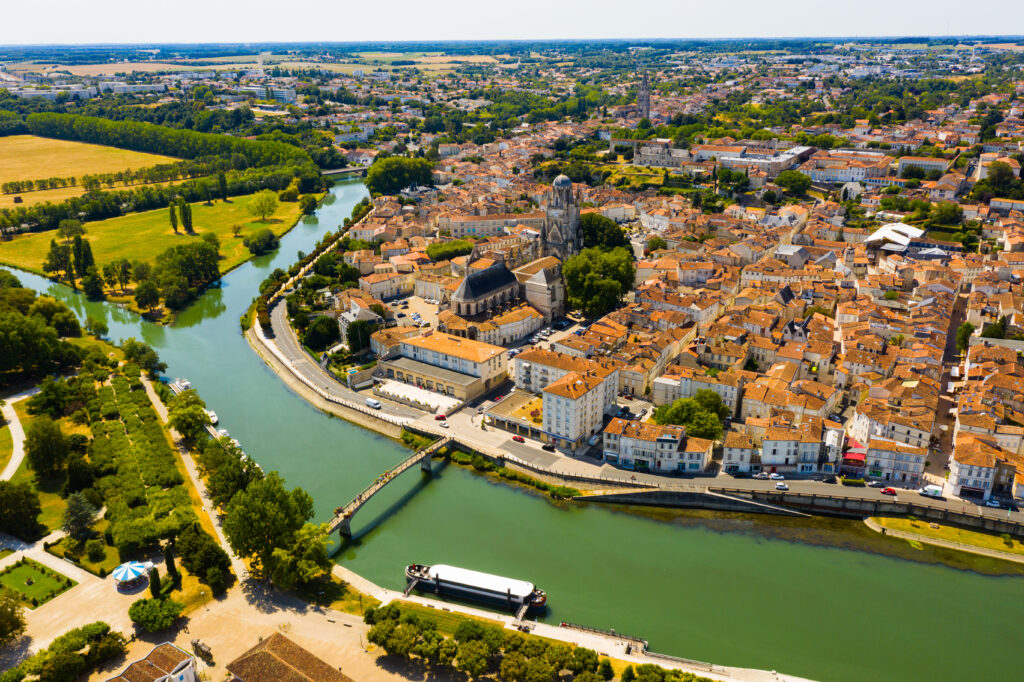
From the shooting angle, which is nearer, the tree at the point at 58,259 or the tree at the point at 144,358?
the tree at the point at 144,358

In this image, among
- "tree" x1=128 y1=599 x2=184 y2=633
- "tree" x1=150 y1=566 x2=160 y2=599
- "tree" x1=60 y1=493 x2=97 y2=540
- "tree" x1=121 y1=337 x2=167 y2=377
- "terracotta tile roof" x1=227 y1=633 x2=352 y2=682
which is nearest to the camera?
"terracotta tile roof" x1=227 y1=633 x2=352 y2=682

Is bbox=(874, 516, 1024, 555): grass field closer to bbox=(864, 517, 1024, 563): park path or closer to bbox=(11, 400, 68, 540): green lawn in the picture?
bbox=(864, 517, 1024, 563): park path

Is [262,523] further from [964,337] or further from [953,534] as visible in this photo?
[964,337]

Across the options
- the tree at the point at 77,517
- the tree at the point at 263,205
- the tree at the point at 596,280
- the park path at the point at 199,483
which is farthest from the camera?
the tree at the point at 263,205

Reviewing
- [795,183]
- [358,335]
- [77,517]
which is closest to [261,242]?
[358,335]

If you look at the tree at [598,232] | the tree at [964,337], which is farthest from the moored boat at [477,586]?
the tree at [598,232]

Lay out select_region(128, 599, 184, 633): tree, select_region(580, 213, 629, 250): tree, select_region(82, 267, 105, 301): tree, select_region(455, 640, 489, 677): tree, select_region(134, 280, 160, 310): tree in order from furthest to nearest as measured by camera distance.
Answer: select_region(580, 213, 629, 250): tree < select_region(82, 267, 105, 301): tree < select_region(134, 280, 160, 310): tree < select_region(128, 599, 184, 633): tree < select_region(455, 640, 489, 677): tree

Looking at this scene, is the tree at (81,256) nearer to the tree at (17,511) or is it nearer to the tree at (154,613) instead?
the tree at (17,511)

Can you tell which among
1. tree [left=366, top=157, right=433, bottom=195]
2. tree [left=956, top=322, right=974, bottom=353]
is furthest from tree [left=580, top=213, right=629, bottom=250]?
tree [left=366, top=157, right=433, bottom=195]

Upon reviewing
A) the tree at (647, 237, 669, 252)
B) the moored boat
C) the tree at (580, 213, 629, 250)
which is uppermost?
the tree at (580, 213, 629, 250)
